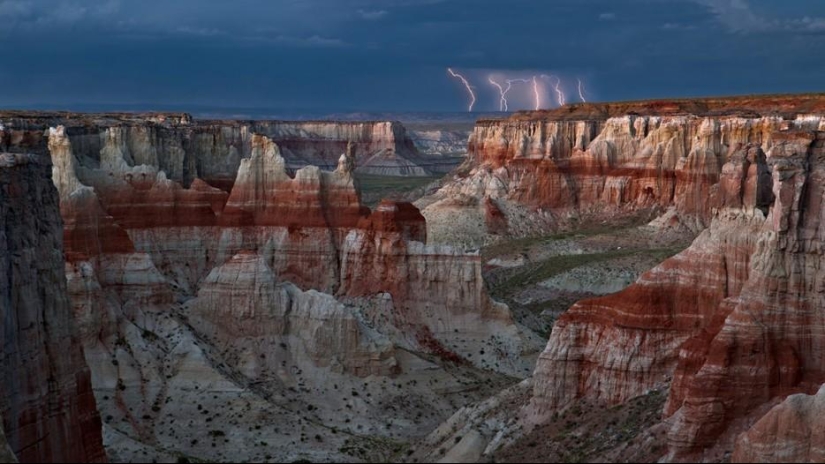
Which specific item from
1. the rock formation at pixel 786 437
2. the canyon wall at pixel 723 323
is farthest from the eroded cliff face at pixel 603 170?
the rock formation at pixel 786 437

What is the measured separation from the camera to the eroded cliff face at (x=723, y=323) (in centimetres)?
3891

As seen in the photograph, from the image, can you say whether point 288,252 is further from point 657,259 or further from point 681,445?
point 681,445

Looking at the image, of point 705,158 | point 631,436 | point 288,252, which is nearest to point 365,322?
point 288,252

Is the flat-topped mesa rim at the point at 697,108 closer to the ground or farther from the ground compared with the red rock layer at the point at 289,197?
farther from the ground

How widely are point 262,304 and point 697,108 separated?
292 feet

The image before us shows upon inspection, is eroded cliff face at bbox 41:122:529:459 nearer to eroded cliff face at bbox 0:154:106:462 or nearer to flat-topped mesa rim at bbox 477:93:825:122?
eroded cliff face at bbox 0:154:106:462

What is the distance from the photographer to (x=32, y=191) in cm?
4088

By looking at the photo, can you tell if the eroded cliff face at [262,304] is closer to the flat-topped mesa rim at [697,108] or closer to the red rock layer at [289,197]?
the red rock layer at [289,197]

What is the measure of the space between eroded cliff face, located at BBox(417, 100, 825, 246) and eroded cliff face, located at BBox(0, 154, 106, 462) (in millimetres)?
73722

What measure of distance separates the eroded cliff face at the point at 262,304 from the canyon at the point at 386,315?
0.12 m

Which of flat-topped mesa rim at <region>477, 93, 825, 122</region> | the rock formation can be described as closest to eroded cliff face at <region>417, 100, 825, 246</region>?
flat-topped mesa rim at <region>477, 93, 825, 122</region>

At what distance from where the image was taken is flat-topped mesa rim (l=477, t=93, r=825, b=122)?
418 ft

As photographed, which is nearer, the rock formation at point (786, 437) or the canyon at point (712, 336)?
the rock formation at point (786, 437)

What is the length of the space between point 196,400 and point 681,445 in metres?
25.7
